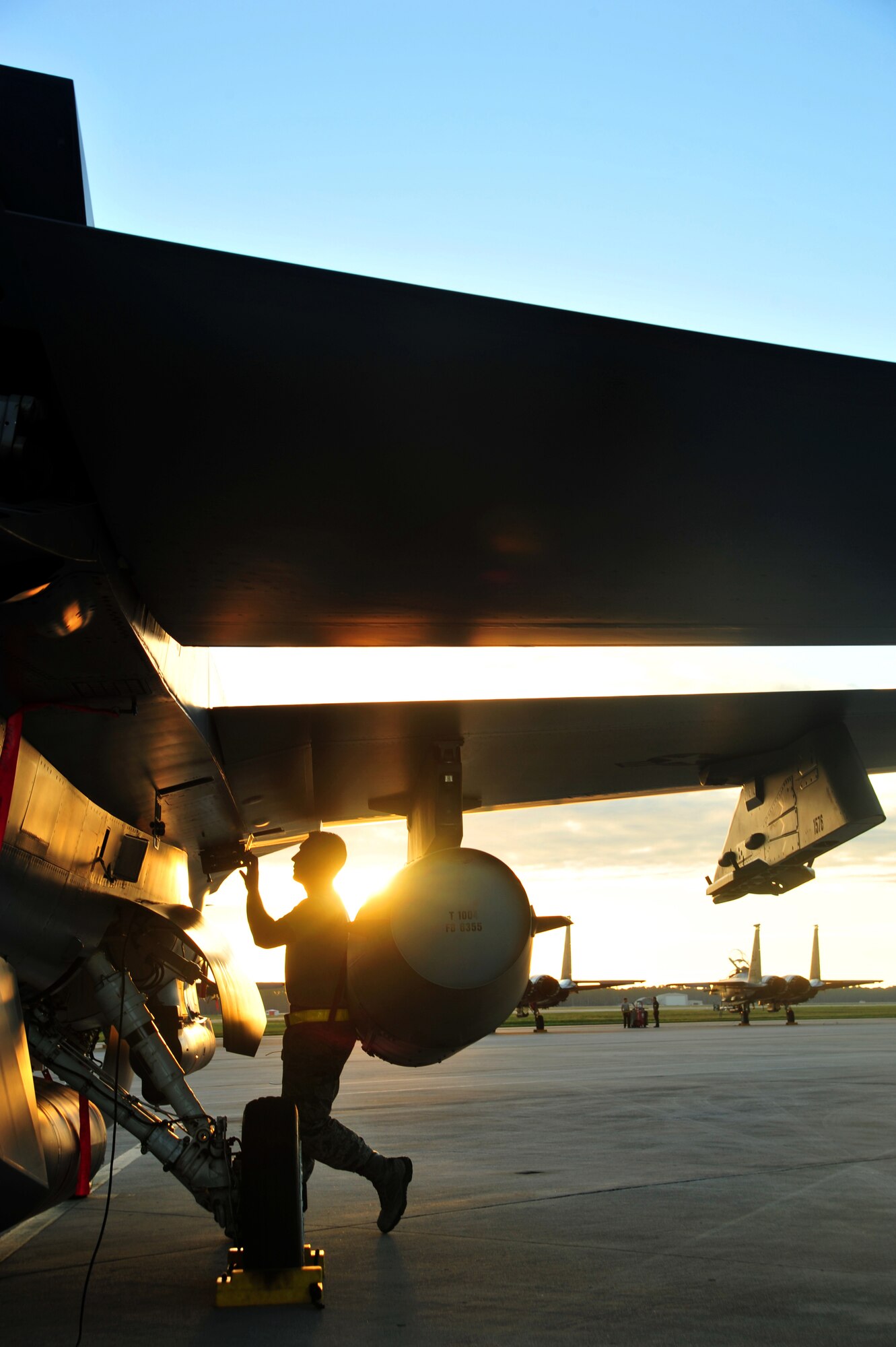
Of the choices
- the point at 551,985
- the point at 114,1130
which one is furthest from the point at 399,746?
the point at 551,985

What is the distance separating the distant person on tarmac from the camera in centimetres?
505

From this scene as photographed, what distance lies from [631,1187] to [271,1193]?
10.4 ft

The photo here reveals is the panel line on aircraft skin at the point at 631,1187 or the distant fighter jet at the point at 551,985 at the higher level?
the panel line on aircraft skin at the point at 631,1187

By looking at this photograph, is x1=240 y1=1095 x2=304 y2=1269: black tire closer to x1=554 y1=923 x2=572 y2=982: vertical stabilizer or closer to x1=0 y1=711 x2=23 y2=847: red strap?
x1=0 y1=711 x2=23 y2=847: red strap

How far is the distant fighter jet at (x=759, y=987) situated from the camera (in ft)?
159

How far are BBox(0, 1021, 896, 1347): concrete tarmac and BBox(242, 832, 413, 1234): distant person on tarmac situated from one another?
0.33m

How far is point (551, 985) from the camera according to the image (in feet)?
95.2

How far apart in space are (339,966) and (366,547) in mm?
2350

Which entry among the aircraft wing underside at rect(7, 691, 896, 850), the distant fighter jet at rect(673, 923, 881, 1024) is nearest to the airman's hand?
the aircraft wing underside at rect(7, 691, 896, 850)

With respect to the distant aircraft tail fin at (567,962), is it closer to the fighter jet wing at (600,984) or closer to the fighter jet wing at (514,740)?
the fighter jet wing at (600,984)

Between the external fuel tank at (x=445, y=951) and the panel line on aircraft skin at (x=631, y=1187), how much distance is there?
58.2 inches

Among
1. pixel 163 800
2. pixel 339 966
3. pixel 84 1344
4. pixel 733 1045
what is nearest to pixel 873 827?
pixel 339 966

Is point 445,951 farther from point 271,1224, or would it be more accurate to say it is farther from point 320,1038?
point 271,1224

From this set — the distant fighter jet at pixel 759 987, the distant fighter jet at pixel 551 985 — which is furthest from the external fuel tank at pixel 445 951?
the distant fighter jet at pixel 759 987
